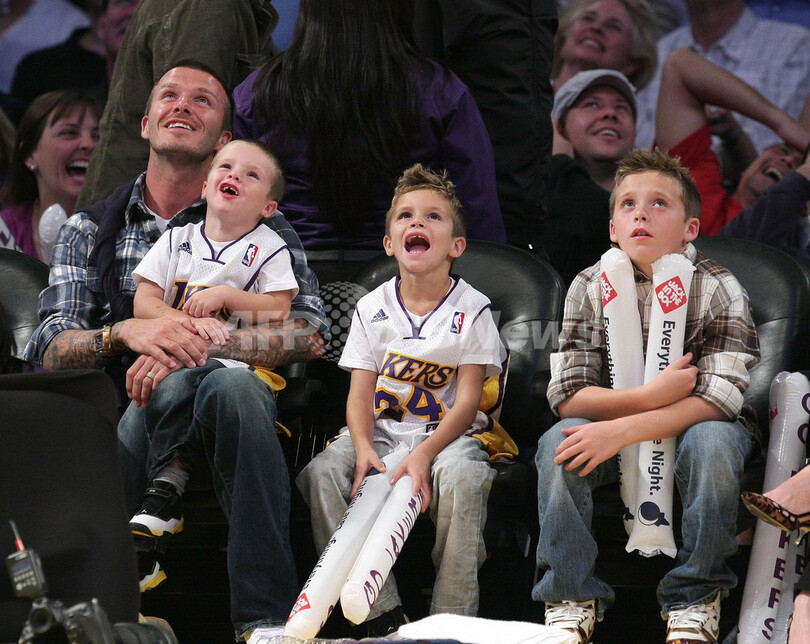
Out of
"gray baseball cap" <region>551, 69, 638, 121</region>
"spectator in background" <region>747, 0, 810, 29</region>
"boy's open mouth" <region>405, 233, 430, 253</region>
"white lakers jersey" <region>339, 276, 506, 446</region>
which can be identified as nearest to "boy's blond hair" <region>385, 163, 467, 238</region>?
"boy's open mouth" <region>405, 233, 430, 253</region>

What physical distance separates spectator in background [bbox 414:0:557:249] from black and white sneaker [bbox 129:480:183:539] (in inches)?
63.7

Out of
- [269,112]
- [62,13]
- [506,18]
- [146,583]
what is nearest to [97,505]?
[146,583]

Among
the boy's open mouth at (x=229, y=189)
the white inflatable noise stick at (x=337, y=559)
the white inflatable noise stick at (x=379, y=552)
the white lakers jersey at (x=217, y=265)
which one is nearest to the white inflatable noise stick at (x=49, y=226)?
the white lakers jersey at (x=217, y=265)

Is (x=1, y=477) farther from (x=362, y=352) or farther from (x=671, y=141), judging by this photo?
(x=671, y=141)

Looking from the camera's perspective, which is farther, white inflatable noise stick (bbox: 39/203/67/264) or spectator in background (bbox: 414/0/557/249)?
white inflatable noise stick (bbox: 39/203/67/264)

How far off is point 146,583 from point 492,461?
91 cm

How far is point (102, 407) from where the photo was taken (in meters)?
1.92

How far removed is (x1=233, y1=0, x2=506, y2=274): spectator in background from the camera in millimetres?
3389

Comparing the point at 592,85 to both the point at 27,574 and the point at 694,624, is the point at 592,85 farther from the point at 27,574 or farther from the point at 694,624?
the point at 27,574

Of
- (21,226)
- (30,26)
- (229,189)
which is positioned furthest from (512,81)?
(30,26)

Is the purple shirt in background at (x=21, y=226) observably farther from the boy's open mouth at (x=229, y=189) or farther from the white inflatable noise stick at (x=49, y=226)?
the boy's open mouth at (x=229, y=189)

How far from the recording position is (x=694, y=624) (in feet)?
8.04

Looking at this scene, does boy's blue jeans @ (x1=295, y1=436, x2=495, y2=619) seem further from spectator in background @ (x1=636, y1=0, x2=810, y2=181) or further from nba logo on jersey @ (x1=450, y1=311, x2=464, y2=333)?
spectator in background @ (x1=636, y1=0, x2=810, y2=181)

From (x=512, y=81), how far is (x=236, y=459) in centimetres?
177
